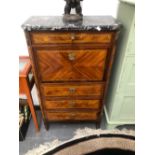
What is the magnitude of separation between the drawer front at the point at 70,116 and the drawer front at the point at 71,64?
0.37 meters

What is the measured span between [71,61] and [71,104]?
1.35 feet

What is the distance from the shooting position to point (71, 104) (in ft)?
4.11

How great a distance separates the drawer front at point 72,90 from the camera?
3.73 feet

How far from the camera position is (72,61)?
1015mm

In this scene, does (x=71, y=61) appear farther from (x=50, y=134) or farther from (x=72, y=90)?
(x=50, y=134)


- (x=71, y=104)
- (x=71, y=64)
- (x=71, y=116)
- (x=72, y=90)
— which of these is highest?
(x=71, y=64)

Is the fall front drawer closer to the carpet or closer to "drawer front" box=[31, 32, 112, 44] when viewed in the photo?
the carpet

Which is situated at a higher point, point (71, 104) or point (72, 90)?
point (72, 90)

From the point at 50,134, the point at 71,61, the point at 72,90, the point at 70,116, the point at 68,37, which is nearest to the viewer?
the point at 68,37

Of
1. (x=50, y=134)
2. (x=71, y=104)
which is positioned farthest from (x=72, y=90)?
(x=50, y=134)

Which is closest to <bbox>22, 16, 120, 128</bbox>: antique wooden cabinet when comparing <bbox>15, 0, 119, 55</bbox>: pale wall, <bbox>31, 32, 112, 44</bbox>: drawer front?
<bbox>31, 32, 112, 44</bbox>: drawer front
